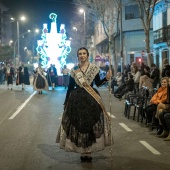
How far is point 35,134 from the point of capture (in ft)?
33.6

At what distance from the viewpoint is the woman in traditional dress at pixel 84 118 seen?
702cm

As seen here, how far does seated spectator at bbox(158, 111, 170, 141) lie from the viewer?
9.30 m

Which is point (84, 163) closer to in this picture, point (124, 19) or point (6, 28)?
point (124, 19)

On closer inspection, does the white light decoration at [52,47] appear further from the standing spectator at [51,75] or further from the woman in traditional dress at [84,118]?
the woman in traditional dress at [84,118]

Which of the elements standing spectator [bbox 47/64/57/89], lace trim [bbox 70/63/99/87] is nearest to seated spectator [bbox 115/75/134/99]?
standing spectator [bbox 47/64/57/89]

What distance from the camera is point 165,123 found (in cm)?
959

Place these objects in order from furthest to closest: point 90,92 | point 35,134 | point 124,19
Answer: point 124,19 < point 35,134 < point 90,92

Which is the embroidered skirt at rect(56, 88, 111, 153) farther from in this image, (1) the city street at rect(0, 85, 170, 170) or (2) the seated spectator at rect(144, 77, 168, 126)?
(2) the seated spectator at rect(144, 77, 168, 126)

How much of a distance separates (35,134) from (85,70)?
3574 millimetres

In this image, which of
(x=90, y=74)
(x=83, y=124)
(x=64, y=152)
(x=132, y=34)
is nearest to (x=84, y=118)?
(x=83, y=124)

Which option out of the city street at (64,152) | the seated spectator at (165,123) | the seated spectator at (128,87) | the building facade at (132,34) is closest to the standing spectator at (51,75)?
the seated spectator at (128,87)

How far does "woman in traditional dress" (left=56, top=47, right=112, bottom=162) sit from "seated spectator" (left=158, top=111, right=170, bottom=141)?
2.55m

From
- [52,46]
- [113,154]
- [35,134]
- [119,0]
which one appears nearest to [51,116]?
[35,134]

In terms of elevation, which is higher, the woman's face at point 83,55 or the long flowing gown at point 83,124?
the woman's face at point 83,55
